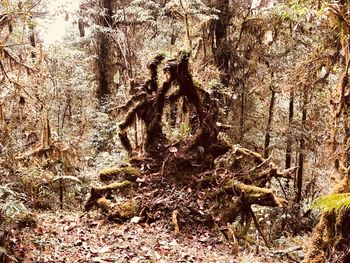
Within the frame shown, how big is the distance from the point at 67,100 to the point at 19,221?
35.5 feet

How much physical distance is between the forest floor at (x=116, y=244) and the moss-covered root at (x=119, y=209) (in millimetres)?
181

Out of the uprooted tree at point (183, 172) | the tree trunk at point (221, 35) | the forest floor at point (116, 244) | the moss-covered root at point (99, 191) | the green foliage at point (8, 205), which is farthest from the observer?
the tree trunk at point (221, 35)

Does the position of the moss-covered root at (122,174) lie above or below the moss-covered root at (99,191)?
above

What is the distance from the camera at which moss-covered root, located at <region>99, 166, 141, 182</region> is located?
9000 millimetres

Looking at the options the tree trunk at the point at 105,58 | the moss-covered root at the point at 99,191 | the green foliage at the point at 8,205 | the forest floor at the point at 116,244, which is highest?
the tree trunk at the point at 105,58

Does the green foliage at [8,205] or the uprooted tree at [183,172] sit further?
the uprooted tree at [183,172]

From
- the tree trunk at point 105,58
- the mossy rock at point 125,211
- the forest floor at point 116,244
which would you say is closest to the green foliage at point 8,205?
the forest floor at point 116,244

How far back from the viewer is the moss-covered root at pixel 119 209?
25.7 ft

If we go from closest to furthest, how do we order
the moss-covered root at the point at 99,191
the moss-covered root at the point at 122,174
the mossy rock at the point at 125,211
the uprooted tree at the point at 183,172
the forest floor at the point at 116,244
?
1. the forest floor at the point at 116,244
2. the mossy rock at the point at 125,211
3. the uprooted tree at the point at 183,172
4. the moss-covered root at the point at 99,191
5. the moss-covered root at the point at 122,174

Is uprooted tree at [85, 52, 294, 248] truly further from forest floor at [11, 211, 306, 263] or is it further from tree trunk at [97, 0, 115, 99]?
tree trunk at [97, 0, 115, 99]

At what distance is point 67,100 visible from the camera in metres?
16.6

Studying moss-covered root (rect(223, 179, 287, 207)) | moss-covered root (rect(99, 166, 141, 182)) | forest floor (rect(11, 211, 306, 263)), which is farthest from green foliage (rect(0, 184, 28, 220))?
moss-covered root (rect(223, 179, 287, 207))

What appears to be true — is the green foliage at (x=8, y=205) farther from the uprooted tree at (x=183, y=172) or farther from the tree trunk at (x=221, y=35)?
the tree trunk at (x=221, y=35)

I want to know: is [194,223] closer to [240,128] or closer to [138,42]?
[240,128]
